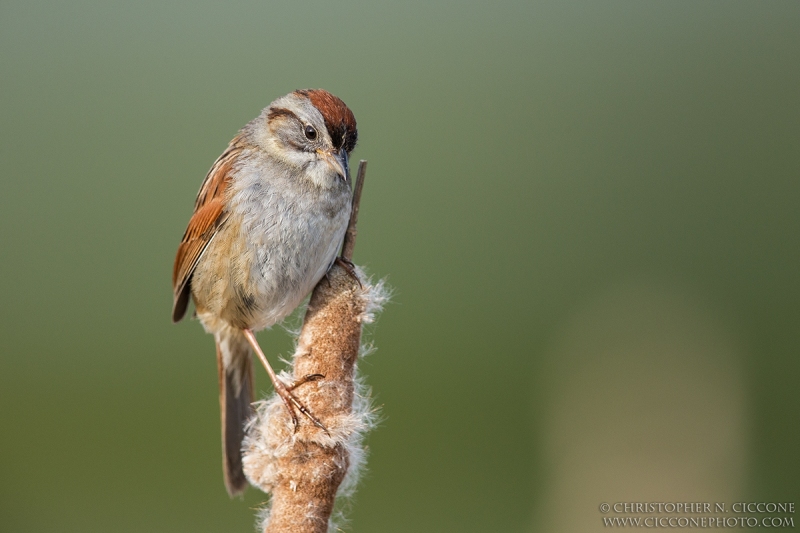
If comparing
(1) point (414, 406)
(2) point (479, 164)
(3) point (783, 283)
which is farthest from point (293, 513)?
(3) point (783, 283)

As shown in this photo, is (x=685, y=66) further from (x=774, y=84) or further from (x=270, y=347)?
(x=270, y=347)

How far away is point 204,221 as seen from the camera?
8.32 feet

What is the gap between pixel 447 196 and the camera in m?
4.34

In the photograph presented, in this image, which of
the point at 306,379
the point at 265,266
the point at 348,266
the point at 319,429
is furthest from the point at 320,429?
the point at 265,266

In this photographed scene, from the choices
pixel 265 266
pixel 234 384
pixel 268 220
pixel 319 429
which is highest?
pixel 268 220

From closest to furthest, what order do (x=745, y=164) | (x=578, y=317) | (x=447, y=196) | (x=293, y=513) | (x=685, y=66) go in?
1. (x=293, y=513)
2. (x=578, y=317)
3. (x=447, y=196)
4. (x=745, y=164)
5. (x=685, y=66)

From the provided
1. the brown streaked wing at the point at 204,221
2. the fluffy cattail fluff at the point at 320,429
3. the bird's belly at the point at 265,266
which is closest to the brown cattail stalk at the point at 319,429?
the fluffy cattail fluff at the point at 320,429

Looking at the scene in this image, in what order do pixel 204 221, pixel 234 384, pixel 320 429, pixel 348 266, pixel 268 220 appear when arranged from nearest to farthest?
pixel 320 429 < pixel 348 266 < pixel 268 220 < pixel 204 221 < pixel 234 384

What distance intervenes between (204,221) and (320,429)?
1065mm

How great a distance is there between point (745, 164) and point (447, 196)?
2.25m

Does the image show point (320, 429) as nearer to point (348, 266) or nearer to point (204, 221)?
point (348, 266)

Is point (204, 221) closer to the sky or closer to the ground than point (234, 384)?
closer to the sky

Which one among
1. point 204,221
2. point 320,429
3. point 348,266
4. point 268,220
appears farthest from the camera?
point 204,221

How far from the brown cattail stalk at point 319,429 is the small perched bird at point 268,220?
0.96 feet
